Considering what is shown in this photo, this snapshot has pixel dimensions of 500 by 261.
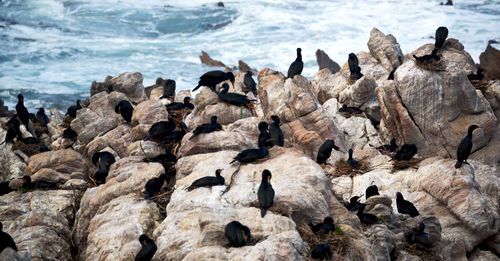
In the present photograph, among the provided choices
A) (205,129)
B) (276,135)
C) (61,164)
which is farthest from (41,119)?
(276,135)

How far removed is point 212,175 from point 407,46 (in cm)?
3784

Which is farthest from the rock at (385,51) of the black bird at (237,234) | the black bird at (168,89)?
the black bird at (237,234)

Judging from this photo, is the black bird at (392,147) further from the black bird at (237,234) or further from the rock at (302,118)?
the black bird at (237,234)

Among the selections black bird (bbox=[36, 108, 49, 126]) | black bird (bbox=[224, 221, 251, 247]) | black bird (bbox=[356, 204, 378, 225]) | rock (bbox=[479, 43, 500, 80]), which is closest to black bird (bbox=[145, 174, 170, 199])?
black bird (bbox=[224, 221, 251, 247])

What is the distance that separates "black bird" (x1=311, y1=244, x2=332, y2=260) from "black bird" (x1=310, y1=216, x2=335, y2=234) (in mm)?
701

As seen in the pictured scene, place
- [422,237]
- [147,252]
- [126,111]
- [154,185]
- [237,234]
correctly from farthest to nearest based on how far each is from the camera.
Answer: [126,111] < [154,185] < [422,237] < [147,252] < [237,234]

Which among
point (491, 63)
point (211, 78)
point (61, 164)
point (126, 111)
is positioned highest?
point (211, 78)

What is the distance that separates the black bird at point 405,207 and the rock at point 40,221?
293 inches

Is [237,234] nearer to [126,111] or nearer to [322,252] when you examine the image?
[322,252]

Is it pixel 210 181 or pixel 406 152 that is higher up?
pixel 210 181

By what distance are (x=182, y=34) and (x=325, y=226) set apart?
47.1m

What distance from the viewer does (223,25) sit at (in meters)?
57.2

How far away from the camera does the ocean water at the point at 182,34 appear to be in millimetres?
41625

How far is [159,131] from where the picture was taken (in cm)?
1572
